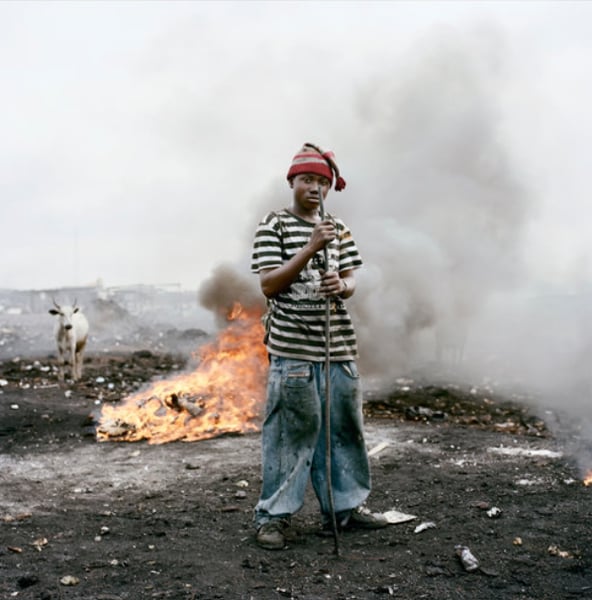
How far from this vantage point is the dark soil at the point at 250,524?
3.32m

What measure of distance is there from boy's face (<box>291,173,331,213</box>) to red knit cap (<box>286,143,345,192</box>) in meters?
0.03

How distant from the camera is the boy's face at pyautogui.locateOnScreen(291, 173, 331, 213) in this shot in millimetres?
3928

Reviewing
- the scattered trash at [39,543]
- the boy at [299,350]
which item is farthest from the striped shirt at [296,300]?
the scattered trash at [39,543]

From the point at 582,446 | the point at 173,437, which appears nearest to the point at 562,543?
the point at 582,446

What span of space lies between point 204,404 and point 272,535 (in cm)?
482

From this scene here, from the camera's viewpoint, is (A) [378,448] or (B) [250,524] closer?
(B) [250,524]

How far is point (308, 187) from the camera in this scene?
3928 mm

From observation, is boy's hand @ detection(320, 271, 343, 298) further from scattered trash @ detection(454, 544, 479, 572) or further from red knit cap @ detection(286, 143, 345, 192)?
scattered trash @ detection(454, 544, 479, 572)

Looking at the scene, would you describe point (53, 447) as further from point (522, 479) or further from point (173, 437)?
point (522, 479)

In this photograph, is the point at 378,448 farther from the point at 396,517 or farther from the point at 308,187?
the point at 308,187

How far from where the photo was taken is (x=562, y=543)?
148 inches

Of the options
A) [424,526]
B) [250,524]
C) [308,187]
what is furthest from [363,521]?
[308,187]

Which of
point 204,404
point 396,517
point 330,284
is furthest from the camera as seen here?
point 204,404

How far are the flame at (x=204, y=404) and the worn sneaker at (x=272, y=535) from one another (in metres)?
3.66
